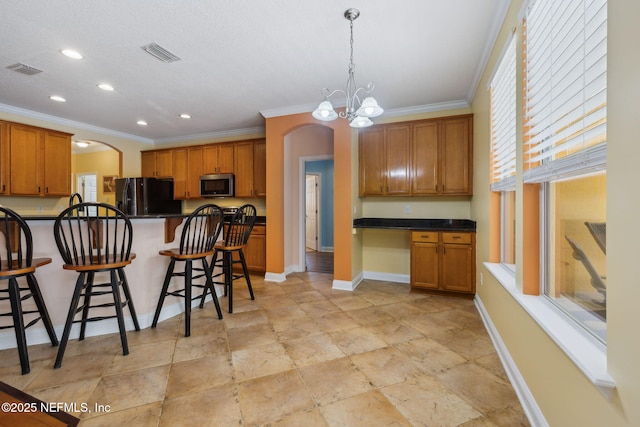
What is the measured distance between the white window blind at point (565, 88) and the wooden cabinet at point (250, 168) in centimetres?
395

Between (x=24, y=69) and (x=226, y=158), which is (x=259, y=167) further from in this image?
(x=24, y=69)

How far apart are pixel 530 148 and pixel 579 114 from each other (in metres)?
0.54

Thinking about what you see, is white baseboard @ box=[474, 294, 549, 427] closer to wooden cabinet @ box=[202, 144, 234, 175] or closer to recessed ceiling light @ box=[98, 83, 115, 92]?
wooden cabinet @ box=[202, 144, 234, 175]

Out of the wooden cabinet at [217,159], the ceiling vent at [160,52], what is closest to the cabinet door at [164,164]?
the wooden cabinet at [217,159]

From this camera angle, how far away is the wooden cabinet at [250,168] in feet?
16.3

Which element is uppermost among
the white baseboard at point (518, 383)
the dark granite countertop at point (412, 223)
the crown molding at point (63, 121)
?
the crown molding at point (63, 121)

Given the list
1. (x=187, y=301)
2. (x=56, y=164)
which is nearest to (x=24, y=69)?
(x=56, y=164)

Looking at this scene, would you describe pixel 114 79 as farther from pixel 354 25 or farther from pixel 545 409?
pixel 545 409

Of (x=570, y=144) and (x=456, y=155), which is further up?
(x=456, y=155)

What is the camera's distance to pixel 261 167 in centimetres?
497

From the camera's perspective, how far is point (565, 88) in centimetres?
128

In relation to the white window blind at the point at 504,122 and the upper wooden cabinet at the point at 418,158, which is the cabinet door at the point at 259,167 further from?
the white window blind at the point at 504,122

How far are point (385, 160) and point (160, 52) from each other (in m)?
2.91

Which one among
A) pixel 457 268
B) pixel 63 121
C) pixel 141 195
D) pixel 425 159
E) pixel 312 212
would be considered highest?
pixel 63 121
